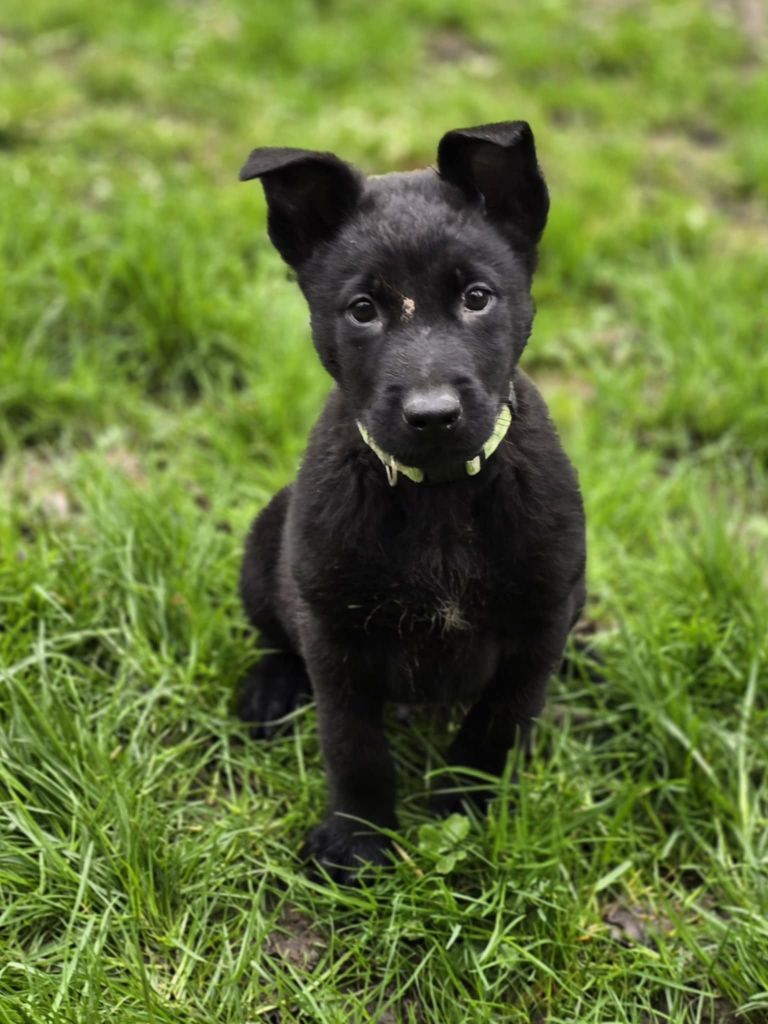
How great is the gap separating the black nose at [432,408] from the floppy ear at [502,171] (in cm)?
48

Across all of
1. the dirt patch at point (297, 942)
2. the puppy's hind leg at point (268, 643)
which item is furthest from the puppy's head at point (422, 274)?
the dirt patch at point (297, 942)

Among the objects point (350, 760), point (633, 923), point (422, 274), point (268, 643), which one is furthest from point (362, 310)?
point (633, 923)

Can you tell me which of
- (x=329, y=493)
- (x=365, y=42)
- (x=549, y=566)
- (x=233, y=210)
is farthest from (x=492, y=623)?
(x=365, y=42)

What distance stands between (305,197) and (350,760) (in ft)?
4.23

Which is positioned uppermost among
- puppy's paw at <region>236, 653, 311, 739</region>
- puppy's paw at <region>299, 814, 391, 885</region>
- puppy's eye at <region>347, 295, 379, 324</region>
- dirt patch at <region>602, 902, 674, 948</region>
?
puppy's eye at <region>347, 295, 379, 324</region>

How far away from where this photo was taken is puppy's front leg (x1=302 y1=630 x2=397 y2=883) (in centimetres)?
271

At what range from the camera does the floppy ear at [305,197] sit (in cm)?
241

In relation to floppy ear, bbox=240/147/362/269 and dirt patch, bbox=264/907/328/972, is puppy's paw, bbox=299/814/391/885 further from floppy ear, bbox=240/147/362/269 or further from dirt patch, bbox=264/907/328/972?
floppy ear, bbox=240/147/362/269

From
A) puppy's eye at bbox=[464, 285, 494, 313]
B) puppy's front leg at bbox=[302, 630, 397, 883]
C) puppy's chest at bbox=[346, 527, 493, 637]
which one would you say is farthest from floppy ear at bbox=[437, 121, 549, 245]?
puppy's front leg at bbox=[302, 630, 397, 883]

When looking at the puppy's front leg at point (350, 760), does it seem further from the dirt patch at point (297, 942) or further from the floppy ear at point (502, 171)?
Result: the floppy ear at point (502, 171)

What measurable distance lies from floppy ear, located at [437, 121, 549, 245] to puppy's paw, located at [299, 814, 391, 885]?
146 centimetres

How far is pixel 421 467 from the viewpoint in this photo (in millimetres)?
2393

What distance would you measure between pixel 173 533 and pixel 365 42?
Result: 4709mm

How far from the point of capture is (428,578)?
2.51 meters
